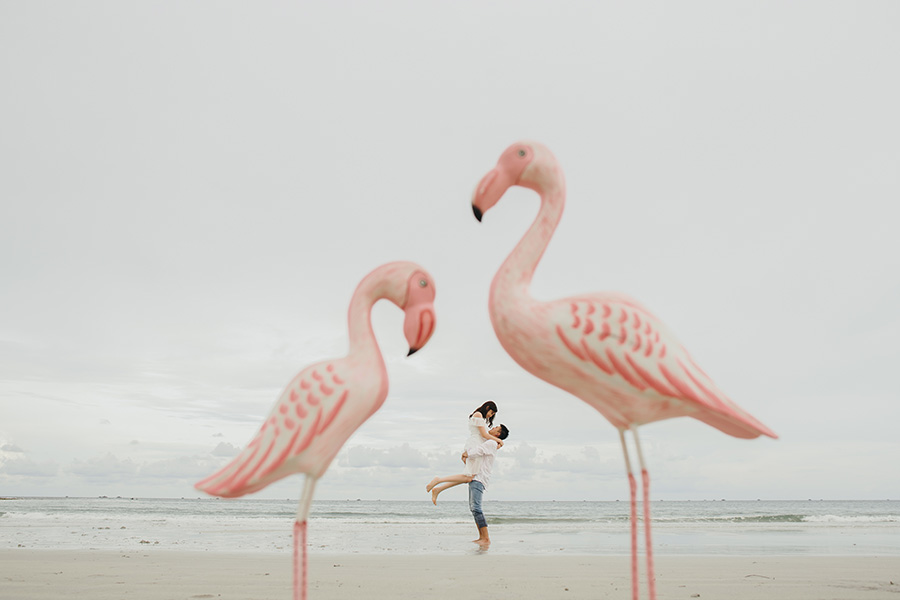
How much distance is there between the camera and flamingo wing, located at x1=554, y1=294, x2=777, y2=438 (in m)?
2.78

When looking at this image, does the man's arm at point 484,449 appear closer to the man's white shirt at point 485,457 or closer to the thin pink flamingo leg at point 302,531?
the man's white shirt at point 485,457

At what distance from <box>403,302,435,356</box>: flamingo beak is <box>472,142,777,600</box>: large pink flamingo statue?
0.30 m

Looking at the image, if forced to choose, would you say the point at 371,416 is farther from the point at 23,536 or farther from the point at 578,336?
the point at 23,536

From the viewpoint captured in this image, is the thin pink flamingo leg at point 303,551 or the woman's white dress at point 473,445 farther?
the woman's white dress at point 473,445

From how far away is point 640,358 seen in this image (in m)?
2.79

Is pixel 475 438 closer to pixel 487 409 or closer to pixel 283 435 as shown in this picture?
pixel 487 409

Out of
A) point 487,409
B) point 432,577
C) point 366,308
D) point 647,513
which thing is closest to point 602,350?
point 647,513

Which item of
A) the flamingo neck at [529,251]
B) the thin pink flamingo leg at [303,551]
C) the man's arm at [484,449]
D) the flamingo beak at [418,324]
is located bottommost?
the thin pink flamingo leg at [303,551]

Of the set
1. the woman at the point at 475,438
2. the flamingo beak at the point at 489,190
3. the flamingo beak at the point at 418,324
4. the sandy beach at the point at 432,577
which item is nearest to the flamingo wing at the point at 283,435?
the flamingo beak at the point at 418,324

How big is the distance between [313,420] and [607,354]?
1269mm

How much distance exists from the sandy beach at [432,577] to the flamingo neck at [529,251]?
2551 mm

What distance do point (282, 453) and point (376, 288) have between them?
2.73 ft

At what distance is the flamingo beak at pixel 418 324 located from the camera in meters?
3.01

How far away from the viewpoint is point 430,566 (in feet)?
19.5
